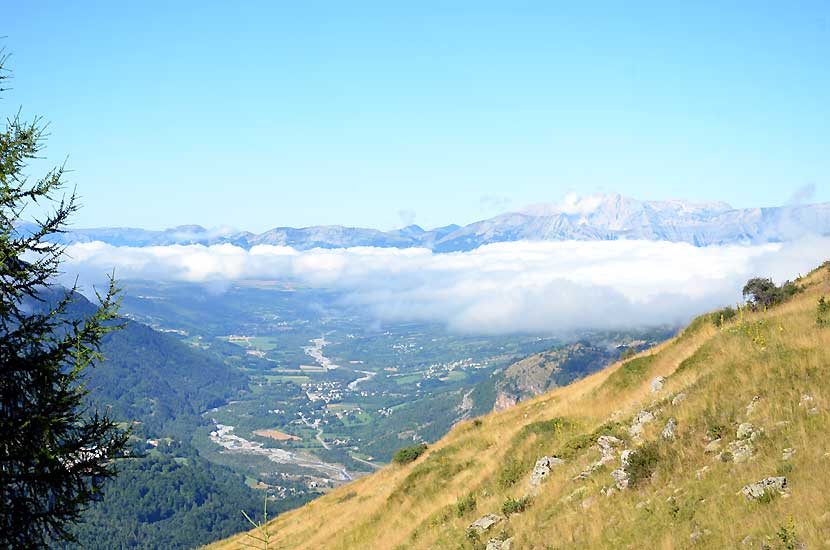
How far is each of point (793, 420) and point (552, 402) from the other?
21.8m

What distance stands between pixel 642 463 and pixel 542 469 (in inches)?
190

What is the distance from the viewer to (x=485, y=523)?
1667cm

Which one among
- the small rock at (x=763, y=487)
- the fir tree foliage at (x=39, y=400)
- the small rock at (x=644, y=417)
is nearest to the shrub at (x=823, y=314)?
the small rock at (x=644, y=417)

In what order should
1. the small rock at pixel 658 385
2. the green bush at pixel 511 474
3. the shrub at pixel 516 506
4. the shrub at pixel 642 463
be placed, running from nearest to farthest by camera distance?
the shrub at pixel 642 463 < the shrub at pixel 516 506 < the green bush at pixel 511 474 < the small rock at pixel 658 385

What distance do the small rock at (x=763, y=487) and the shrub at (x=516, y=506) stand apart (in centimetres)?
704

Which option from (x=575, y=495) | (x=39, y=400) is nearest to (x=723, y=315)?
(x=575, y=495)

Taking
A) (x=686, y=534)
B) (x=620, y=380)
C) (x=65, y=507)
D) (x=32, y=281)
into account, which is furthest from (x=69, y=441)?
(x=620, y=380)

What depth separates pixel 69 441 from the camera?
12.1 m

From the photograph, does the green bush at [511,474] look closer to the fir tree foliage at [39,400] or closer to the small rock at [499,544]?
the small rock at [499,544]

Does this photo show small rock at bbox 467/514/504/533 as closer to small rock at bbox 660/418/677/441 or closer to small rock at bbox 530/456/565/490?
small rock at bbox 530/456/565/490

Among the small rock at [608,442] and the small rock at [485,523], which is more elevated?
the small rock at [608,442]

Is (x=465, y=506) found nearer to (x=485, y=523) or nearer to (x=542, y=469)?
(x=485, y=523)

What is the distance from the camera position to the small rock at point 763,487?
1043 cm

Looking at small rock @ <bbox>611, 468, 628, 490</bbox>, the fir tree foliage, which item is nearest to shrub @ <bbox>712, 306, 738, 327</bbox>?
small rock @ <bbox>611, 468, 628, 490</bbox>
